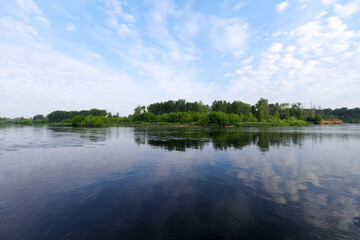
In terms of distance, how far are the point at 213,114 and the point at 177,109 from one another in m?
59.8

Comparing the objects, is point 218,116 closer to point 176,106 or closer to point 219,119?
point 219,119

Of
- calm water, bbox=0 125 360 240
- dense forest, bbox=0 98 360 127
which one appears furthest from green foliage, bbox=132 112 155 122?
calm water, bbox=0 125 360 240

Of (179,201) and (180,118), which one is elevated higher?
(180,118)

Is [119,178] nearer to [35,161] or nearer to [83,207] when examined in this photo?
[83,207]

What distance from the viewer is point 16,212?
658cm

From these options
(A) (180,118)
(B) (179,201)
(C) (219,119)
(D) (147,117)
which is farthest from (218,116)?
(B) (179,201)

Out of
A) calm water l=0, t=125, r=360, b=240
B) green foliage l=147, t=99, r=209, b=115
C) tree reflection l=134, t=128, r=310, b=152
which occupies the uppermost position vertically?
green foliage l=147, t=99, r=209, b=115

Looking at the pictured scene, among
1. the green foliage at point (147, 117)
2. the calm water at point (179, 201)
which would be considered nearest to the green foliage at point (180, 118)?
the green foliage at point (147, 117)

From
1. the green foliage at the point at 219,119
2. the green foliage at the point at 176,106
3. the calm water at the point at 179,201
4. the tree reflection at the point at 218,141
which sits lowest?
the calm water at the point at 179,201

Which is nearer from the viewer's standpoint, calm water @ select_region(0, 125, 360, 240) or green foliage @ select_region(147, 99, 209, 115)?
calm water @ select_region(0, 125, 360, 240)

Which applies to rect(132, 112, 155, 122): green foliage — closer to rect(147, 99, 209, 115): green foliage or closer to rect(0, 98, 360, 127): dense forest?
rect(0, 98, 360, 127): dense forest

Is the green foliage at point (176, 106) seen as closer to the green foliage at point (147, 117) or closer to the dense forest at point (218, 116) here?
the dense forest at point (218, 116)

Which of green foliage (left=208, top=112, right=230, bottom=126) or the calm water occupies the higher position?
green foliage (left=208, top=112, right=230, bottom=126)

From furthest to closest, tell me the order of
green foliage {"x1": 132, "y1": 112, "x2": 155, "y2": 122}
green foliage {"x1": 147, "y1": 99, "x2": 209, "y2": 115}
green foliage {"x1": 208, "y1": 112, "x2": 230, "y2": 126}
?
green foliage {"x1": 147, "y1": 99, "x2": 209, "y2": 115} < green foliage {"x1": 132, "y1": 112, "x2": 155, "y2": 122} < green foliage {"x1": 208, "y1": 112, "x2": 230, "y2": 126}
